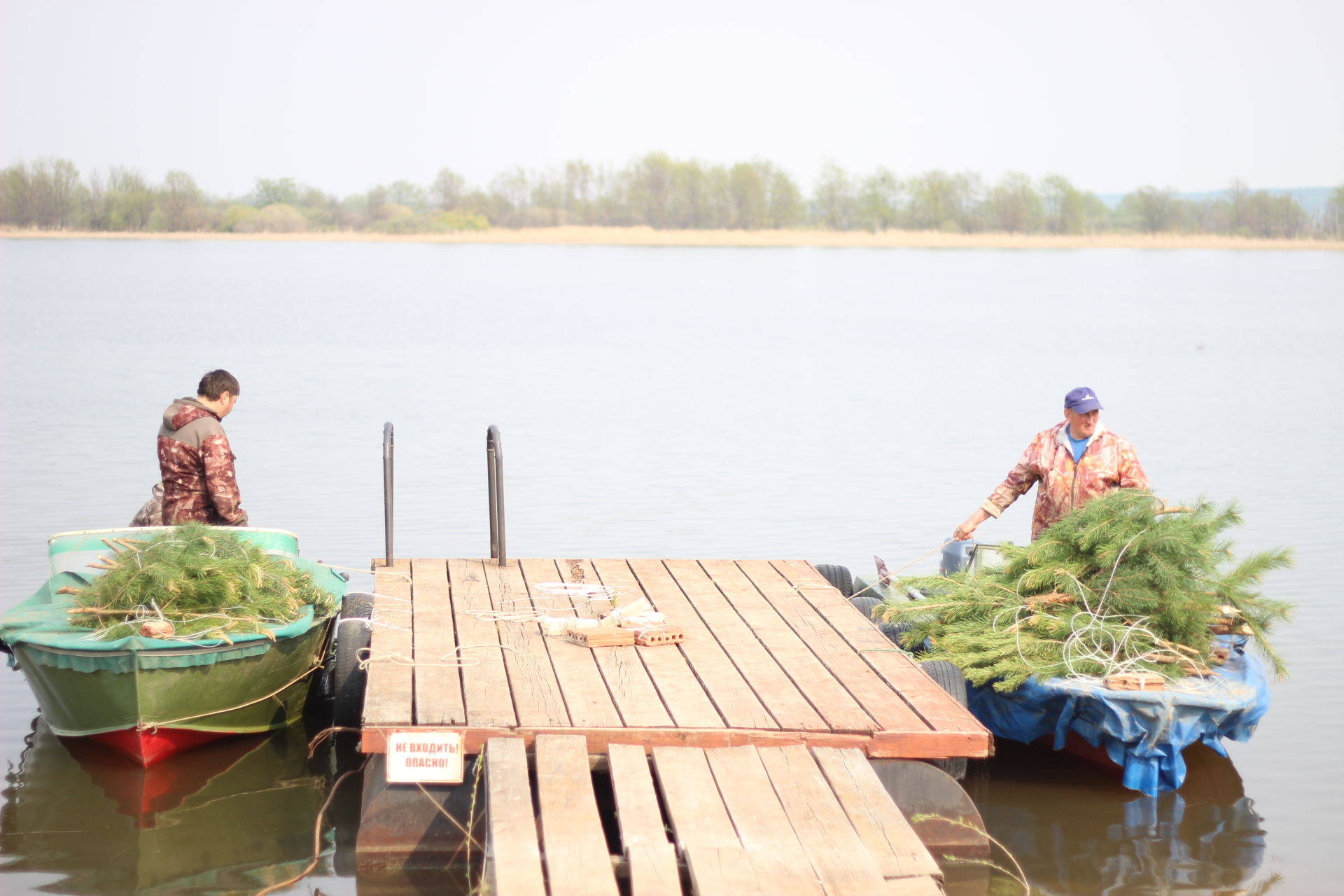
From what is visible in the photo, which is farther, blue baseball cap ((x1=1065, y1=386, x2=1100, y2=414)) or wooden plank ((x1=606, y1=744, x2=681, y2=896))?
blue baseball cap ((x1=1065, y1=386, x2=1100, y2=414))

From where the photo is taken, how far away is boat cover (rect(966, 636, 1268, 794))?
20.3 feet

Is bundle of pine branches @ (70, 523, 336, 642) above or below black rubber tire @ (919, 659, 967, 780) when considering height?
above

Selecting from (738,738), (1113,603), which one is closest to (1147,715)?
(1113,603)

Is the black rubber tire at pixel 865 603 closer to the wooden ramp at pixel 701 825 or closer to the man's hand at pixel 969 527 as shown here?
the man's hand at pixel 969 527

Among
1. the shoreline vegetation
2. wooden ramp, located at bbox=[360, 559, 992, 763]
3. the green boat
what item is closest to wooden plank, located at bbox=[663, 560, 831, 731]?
wooden ramp, located at bbox=[360, 559, 992, 763]

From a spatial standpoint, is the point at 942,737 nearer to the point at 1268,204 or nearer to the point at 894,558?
the point at 894,558

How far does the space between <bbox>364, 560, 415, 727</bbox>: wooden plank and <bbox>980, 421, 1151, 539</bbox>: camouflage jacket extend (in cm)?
309

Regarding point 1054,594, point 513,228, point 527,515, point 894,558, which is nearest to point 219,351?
point 527,515

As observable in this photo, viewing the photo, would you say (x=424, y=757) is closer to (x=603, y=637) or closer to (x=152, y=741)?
(x=603, y=637)

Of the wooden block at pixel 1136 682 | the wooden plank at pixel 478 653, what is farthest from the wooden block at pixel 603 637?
the wooden block at pixel 1136 682

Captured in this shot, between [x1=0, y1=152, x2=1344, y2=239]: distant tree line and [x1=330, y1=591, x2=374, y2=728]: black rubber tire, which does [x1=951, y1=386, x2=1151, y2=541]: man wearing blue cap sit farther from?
[x1=0, y1=152, x2=1344, y2=239]: distant tree line

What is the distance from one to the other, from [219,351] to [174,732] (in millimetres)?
21237

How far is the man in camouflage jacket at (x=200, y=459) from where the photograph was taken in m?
7.53

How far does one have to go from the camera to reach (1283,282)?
183 feet
